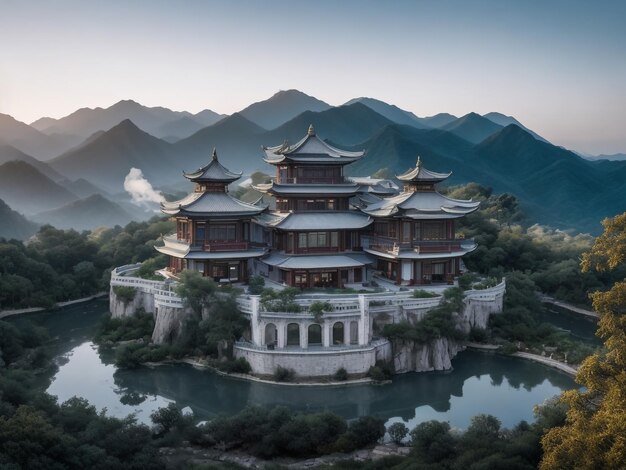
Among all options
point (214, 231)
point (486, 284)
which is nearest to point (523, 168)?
point (486, 284)

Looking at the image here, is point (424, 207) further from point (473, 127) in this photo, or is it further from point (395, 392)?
point (473, 127)

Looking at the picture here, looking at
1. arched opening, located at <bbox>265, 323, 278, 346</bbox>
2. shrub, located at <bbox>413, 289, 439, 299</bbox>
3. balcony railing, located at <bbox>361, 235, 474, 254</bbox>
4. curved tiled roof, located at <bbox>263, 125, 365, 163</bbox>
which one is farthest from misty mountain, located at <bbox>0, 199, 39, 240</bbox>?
shrub, located at <bbox>413, 289, 439, 299</bbox>

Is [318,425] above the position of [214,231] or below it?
below

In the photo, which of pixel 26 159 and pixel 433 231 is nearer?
pixel 433 231

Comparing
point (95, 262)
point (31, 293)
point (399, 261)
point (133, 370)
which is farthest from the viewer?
point (95, 262)

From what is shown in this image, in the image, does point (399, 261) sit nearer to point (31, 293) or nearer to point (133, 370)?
point (133, 370)

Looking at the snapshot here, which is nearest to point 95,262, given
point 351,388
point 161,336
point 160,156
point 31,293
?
point 31,293

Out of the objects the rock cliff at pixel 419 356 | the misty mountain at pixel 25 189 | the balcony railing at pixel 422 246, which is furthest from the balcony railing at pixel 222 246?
the misty mountain at pixel 25 189
